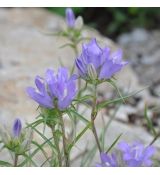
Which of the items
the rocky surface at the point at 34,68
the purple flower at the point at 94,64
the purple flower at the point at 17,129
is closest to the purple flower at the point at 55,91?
the purple flower at the point at 94,64

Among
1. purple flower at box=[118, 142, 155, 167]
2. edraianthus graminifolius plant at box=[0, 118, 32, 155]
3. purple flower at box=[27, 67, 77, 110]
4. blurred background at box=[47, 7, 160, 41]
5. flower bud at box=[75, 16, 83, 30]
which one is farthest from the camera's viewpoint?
blurred background at box=[47, 7, 160, 41]

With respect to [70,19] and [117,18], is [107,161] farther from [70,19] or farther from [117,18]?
[117,18]

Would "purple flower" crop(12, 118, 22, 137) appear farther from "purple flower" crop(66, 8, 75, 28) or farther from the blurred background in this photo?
the blurred background

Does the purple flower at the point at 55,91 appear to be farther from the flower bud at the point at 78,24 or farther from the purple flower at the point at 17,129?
the flower bud at the point at 78,24

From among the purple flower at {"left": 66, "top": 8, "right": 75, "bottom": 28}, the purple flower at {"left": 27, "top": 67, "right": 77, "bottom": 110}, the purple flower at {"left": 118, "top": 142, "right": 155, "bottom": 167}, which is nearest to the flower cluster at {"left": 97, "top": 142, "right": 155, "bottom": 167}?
the purple flower at {"left": 118, "top": 142, "right": 155, "bottom": 167}

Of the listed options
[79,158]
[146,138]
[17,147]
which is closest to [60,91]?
[17,147]

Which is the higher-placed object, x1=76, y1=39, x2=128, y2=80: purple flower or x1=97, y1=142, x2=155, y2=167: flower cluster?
x1=76, y1=39, x2=128, y2=80: purple flower

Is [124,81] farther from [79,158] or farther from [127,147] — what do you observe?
[127,147]
